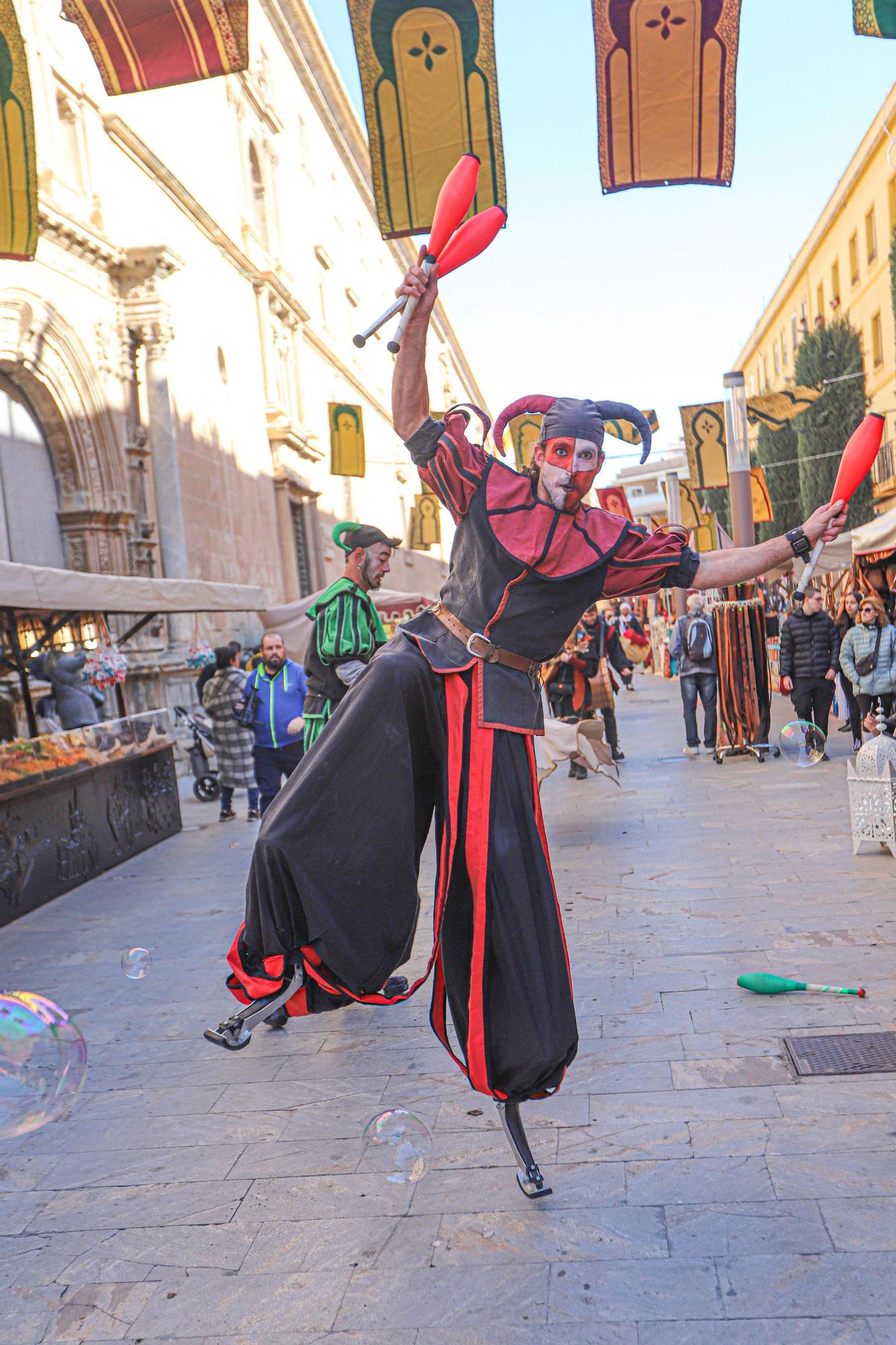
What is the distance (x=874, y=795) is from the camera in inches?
275

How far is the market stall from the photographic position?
7703mm

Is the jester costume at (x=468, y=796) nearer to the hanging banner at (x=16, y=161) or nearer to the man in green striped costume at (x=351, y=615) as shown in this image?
the man in green striped costume at (x=351, y=615)

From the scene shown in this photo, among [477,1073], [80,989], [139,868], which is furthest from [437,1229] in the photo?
[139,868]

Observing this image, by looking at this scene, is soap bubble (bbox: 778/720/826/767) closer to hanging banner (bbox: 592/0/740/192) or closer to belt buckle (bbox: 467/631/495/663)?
hanging banner (bbox: 592/0/740/192)

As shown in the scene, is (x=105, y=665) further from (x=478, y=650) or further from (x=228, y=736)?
(x=478, y=650)

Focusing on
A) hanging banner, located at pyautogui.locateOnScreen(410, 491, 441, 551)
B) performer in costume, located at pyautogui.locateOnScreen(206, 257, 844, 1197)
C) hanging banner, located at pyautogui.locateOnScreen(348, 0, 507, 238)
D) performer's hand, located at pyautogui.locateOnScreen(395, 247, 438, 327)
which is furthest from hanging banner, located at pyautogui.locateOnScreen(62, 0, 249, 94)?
hanging banner, located at pyautogui.locateOnScreen(410, 491, 441, 551)

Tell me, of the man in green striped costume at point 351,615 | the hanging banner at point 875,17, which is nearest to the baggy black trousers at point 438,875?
the man in green striped costume at point 351,615

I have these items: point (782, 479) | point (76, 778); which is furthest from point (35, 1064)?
point (782, 479)

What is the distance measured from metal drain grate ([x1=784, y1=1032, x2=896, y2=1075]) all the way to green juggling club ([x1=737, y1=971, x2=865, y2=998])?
401 millimetres

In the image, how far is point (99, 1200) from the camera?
3.27 metres

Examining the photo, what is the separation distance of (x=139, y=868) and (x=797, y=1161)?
6.84m

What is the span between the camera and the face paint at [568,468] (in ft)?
10.5

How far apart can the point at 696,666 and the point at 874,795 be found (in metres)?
5.70

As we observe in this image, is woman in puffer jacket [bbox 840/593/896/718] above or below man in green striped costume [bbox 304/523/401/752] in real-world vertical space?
below
